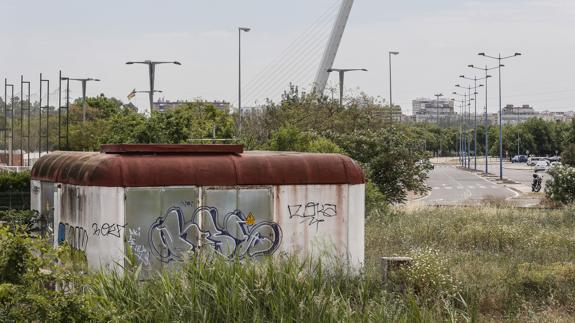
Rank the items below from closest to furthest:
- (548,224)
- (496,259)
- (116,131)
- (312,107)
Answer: (496,259), (548,224), (116,131), (312,107)

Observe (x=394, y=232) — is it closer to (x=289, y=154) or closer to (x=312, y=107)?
(x=289, y=154)

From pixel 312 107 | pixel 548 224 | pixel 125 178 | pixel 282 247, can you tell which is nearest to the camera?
pixel 125 178

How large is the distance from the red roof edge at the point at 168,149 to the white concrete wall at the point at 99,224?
101 cm

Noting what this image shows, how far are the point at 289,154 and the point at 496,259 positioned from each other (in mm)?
6029

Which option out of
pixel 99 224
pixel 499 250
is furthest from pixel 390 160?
pixel 99 224

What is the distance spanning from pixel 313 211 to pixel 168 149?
3224 millimetres

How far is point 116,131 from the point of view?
4203 cm

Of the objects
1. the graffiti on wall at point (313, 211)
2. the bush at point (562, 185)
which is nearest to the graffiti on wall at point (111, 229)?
the graffiti on wall at point (313, 211)

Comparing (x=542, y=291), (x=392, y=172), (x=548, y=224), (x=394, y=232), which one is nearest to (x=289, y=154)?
(x=542, y=291)

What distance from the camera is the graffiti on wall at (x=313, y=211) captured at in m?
20.4

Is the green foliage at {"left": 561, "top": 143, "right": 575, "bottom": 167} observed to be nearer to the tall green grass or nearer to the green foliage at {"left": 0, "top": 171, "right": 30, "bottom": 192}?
the green foliage at {"left": 0, "top": 171, "right": 30, "bottom": 192}

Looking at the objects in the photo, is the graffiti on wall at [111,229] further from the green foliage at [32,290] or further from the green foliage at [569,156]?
the green foliage at [569,156]

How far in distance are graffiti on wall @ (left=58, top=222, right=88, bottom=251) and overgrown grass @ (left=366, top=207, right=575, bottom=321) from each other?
19.5 ft

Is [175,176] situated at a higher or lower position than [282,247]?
higher
